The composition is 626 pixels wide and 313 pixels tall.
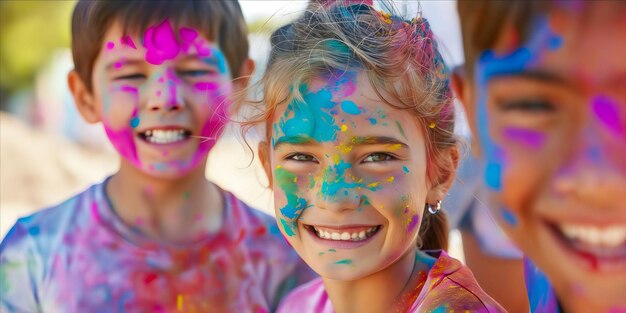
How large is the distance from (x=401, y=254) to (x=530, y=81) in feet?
2.29

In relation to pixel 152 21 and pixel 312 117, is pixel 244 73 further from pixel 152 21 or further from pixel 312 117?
pixel 312 117

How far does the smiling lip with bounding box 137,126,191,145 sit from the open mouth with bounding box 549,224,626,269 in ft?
4.22

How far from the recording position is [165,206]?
7.77 ft

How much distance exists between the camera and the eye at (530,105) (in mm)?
1170

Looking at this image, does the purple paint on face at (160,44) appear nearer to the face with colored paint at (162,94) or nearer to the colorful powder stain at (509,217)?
the face with colored paint at (162,94)

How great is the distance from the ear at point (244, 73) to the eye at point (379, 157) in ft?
2.22

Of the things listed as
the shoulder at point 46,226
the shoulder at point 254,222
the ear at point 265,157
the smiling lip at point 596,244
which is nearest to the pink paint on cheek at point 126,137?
the shoulder at point 46,226

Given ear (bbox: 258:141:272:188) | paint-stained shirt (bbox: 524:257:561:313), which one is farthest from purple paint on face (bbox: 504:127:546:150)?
ear (bbox: 258:141:272:188)

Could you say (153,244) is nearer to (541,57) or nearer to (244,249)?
(244,249)

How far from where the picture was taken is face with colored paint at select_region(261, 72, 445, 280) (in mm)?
1689

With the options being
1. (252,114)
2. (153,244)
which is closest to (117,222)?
(153,244)

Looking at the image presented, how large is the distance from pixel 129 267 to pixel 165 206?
220 millimetres

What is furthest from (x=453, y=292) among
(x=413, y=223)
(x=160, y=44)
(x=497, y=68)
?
(x=160, y=44)

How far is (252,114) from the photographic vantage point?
1.92 meters
